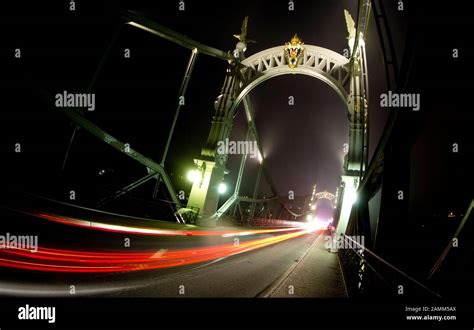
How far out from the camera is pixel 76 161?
12828mm

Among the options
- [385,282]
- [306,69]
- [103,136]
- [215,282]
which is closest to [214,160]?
[103,136]

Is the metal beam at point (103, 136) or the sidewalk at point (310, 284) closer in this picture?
the sidewalk at point (310, 284)

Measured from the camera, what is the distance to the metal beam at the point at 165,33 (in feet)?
40.0

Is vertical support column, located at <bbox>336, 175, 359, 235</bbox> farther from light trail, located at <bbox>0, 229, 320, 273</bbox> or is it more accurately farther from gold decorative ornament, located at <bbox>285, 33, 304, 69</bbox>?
gold decorative ornament, located at <bbox>285, 33, 304, 69</bbox>

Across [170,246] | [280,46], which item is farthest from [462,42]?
[280,46]

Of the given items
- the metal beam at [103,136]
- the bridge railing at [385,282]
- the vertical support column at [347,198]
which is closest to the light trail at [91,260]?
the bridge railing at [385,282]

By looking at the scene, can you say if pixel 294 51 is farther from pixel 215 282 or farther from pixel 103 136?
pixel 215 282

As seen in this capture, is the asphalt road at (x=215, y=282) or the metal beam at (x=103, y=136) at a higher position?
the metal beam at (x=103, y=136)

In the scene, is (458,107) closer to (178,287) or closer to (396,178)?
(396,178)

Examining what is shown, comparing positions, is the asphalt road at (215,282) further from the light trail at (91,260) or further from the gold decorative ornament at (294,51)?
the gold decorative ornament at (294,51)

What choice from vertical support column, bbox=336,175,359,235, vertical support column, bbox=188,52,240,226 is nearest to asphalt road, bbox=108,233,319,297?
vertical support column, bbox=336,175,359,235

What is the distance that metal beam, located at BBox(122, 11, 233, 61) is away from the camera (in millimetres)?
12195

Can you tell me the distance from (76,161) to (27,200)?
31.3 ft

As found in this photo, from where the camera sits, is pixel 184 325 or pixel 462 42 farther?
pixel 184 325
